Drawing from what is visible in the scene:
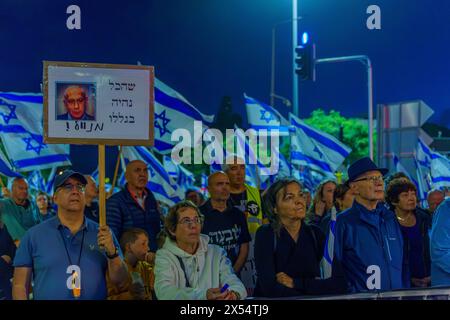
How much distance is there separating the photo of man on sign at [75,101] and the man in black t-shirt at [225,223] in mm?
1426

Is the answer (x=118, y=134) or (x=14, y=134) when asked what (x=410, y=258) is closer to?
(x=118, y=134)

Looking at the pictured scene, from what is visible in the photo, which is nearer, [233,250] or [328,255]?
[328,255]

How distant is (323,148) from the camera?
7.28 meters

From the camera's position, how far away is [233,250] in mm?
6074

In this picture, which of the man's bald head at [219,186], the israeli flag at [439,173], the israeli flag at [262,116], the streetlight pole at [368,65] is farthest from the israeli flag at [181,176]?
the streetlight pole at [368,65]

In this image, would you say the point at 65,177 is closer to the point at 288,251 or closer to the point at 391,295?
the point at 288,251

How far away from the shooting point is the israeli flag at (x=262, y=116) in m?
5.29

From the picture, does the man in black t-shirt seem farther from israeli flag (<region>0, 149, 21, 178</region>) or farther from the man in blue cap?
israeli flag (<region>0, 149, 21, 178</region>)

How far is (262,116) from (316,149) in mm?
2130

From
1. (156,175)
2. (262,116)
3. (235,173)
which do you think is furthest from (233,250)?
(156,175)

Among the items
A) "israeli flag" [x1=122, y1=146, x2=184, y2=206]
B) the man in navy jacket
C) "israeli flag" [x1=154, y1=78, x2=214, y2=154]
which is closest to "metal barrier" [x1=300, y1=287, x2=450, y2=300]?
"israeli flag" [x1=154, y1=78, x2=214, y2=154]

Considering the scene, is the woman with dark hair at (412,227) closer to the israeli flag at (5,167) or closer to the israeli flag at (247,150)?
the israeli flag at (247,150)

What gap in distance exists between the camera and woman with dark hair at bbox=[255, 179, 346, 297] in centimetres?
482
